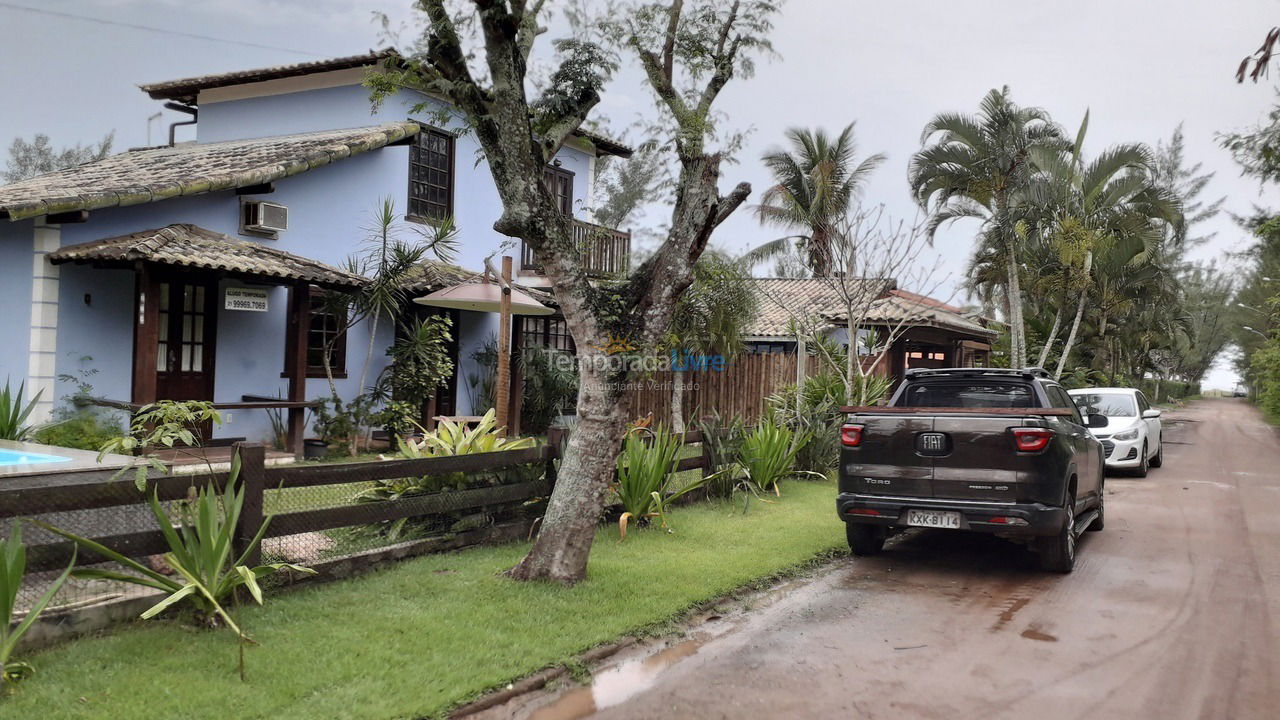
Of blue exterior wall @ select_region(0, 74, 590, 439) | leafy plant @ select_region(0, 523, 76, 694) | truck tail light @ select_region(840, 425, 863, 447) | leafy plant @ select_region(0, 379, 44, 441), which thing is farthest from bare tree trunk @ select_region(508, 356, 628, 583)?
leafy plant @ select_region(0, 379, 44, 441)

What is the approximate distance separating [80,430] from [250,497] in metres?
6.56

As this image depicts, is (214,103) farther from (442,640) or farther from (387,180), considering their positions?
(442,640)

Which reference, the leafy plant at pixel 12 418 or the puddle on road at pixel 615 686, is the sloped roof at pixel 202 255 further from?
the puddle on road at pixel 615 686

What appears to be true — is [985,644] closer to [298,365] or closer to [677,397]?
[677,397]

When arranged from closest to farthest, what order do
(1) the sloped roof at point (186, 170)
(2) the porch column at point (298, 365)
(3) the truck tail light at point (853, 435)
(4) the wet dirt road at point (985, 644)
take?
(4) the wet dirt road at point (985, 644) → (3) the truck tail light at point (853, 435) → (1) the sloped roof at point (186, 170) → (2) the porch column at point (298, 365)

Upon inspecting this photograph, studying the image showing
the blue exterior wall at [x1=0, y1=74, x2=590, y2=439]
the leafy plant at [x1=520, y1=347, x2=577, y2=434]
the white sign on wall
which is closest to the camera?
the blue exterior wall at [x1=0, y1=74, x2=590, y2=439]

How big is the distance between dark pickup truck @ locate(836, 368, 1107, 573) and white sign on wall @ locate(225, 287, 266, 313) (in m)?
8.74

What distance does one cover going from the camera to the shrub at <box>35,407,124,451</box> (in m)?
10.3

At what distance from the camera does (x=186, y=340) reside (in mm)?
12414

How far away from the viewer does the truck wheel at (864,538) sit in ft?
26.6

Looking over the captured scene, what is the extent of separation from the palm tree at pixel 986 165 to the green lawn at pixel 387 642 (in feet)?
43.3

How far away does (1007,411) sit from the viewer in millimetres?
7195

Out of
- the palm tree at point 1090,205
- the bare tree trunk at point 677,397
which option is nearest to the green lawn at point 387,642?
the bare tree trunk at point 677,397

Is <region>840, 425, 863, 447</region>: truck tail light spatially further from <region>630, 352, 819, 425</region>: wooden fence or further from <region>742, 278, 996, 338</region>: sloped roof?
<region>742, 278, 996, 338</region>: sloped roof
